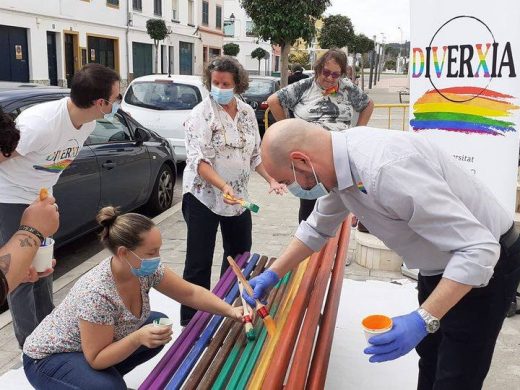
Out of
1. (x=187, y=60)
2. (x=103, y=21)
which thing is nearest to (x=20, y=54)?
(x=103, y=21)

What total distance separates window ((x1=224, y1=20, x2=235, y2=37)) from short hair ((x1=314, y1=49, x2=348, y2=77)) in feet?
155

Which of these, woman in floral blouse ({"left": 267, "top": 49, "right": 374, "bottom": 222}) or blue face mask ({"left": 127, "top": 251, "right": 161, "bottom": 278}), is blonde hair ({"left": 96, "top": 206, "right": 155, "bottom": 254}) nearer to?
blue face mask ({"left": 127, "top": 251, "right": 161, "bottom": 278})

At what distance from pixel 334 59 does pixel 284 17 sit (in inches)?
421

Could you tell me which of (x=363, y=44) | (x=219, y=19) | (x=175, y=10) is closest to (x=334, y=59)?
(x=175, y=10)

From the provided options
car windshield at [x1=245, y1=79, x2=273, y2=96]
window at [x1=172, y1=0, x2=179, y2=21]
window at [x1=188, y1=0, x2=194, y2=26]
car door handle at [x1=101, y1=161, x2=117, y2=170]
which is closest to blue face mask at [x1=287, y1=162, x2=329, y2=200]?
car door handle at [x1=101, y1=161, x2=117, y2=170]

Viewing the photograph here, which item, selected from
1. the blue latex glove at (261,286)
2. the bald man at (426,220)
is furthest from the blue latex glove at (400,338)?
the blue latex glove at (261,286)

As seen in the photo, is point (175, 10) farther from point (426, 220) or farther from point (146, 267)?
point (426, 220)

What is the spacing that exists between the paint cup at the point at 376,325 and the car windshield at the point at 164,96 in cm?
710

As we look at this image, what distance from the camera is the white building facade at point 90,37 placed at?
835 inches

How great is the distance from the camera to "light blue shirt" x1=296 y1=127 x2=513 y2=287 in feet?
5.73

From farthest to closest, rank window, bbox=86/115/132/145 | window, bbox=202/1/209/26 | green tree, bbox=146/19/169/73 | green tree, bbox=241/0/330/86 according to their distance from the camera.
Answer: window, bbox=202/1/209/26
green tree, bbox=146/19/169/73
green tree, bbox=241/0/330/86
window, bbox=86/115/132/145

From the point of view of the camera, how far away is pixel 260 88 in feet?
48.8

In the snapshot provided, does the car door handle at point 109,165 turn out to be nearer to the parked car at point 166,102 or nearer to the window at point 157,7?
the parked car at point 166,102

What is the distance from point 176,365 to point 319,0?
13.6 meters
